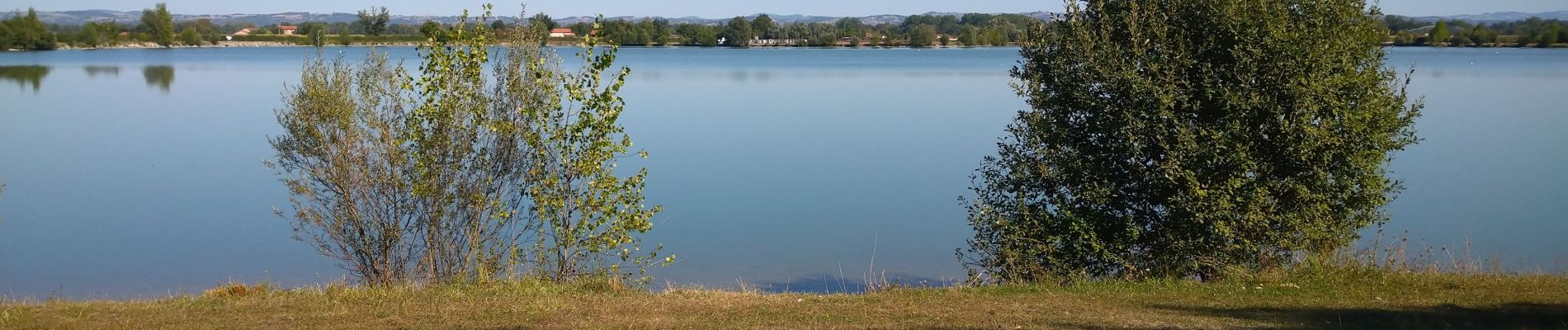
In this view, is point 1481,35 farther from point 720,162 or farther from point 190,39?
point 190,39

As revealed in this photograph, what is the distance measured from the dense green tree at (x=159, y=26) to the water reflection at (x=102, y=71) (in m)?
50.2

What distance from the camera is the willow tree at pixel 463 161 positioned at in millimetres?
13906

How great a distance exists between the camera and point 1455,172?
1029 inches

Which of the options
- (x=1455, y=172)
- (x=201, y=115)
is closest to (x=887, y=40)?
(x=201, y=115)

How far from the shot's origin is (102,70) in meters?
65.4

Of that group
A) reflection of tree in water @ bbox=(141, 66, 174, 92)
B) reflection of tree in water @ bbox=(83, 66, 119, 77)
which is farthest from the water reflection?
reflection of tree in water @ bbox=(141, 66, 174, 92)

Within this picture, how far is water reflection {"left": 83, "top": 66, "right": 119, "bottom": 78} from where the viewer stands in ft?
200

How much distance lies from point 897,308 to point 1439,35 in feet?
319

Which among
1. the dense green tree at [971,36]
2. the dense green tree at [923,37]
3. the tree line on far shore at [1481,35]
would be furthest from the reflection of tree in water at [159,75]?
the tree line on far shore at [1481,35]

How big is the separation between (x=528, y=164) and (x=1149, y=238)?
7.37m

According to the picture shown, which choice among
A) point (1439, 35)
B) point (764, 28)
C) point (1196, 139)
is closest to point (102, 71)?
point (1196, 139)

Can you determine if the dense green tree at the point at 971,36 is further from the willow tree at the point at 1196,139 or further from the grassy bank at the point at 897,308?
the grassy bank at the point at 897,308

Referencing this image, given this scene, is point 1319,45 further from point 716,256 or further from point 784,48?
point 784,48

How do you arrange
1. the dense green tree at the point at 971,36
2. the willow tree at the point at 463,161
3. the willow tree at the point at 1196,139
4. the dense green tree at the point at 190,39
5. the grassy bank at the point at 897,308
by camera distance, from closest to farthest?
the grassy bank at the point at 897,308
the willow tree at the point at 1196,139
the willow tree at the point at 463,161
the dense green tree at the point at 971,36
the dense green tree at the point at 190,39
